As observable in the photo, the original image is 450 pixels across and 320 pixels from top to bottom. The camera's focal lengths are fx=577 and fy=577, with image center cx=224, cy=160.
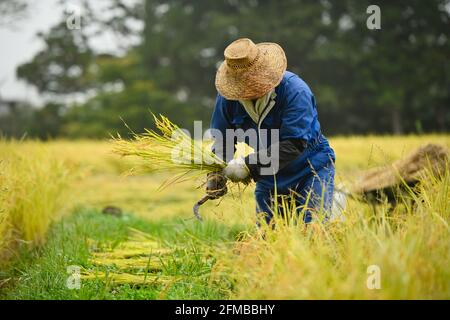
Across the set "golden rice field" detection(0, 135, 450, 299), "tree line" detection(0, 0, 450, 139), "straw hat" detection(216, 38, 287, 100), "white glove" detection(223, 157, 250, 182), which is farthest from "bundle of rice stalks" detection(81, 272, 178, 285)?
"tree line" detection(0, 0, 450, 139)

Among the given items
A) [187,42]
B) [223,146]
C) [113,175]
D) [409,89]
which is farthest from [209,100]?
[223,146]

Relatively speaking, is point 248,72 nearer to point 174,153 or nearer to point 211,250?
point 174,153

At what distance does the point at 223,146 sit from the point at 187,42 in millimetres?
15759

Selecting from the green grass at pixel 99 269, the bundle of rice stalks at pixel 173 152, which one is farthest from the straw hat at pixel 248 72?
the green grass at pixel 99 269

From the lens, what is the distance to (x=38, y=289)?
9.55 ft

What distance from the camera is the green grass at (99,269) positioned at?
274 cm

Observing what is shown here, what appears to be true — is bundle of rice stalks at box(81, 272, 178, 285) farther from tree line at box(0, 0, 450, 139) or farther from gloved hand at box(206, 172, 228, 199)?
tree line at box(0, 0, 450, 139)

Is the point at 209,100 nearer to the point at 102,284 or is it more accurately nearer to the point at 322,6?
the point at 322,6

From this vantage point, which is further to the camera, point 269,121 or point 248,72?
point 269,121

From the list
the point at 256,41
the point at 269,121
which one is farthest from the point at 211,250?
the point at 256,41

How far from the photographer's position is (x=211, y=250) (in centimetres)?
315

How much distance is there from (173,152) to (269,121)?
22.0 inches

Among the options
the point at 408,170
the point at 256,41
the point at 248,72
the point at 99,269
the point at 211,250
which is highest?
the point at 256,41

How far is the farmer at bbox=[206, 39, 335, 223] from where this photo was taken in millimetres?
2938
